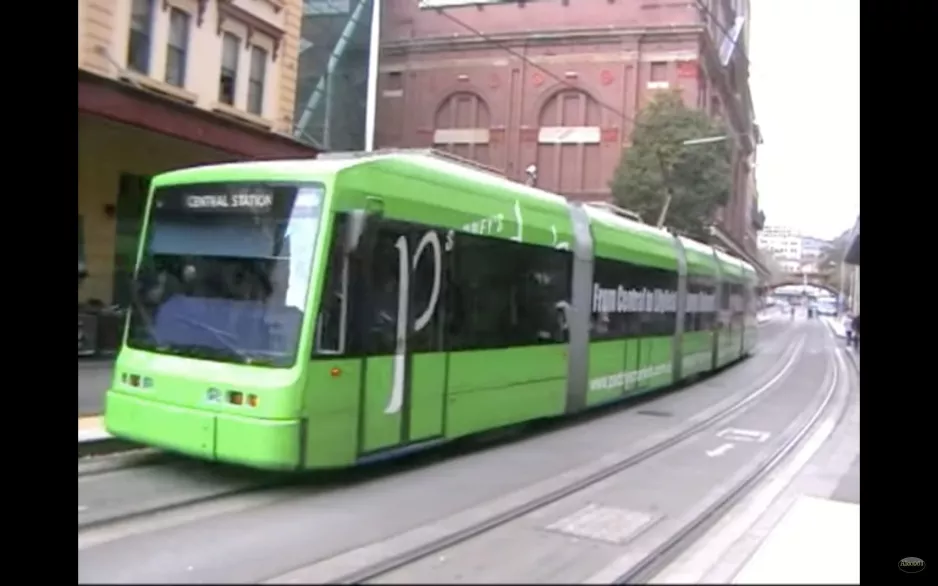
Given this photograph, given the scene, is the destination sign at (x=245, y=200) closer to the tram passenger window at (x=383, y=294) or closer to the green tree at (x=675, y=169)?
the tram passenger window at (x=383, y=294)

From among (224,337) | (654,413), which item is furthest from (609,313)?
(224,337)

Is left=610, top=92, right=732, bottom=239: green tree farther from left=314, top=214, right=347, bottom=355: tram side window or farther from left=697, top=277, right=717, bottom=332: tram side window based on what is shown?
left=314, top=214, right=347, bottom=355: tram side window

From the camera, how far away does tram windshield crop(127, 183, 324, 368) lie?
283 inches

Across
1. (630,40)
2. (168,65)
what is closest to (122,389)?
(168,65)

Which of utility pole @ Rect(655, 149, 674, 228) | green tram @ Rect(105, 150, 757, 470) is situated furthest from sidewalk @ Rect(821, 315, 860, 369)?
green tram @ Rect(105, 150, 757, 470)

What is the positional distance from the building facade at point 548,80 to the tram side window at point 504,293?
2.73 m

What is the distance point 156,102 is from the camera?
48.7ft

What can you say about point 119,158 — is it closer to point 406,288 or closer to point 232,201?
point 232,201

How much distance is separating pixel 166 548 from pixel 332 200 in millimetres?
2834

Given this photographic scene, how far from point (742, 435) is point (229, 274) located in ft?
23.8

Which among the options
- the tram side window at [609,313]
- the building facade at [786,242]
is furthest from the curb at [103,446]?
the building facade at [786,242]

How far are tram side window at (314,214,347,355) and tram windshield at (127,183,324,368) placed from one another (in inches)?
5.8

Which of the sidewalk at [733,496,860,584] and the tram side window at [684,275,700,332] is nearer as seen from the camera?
the sidewalk at [733,496,860,584]
